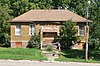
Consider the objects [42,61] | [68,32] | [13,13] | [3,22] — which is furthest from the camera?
[13,13]

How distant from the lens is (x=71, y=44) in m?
43.7

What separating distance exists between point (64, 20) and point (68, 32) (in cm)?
242

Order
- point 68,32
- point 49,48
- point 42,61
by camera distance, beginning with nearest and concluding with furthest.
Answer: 1. point 42,61
2. point 49,48
3. point 68,32

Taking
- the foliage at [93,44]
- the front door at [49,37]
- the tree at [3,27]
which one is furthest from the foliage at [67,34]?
the tree at [3,27]

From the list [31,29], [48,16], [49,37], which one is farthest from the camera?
[48,16]

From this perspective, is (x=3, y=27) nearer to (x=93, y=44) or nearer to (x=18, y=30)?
(x=18, y=30)

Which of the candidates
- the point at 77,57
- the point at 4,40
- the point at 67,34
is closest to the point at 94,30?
the point at 67,34

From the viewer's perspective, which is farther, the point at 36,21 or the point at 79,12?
the point at 79,12

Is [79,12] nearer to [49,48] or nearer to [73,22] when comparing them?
[73,22]

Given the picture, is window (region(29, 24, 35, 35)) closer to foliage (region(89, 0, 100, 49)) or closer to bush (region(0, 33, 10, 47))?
bush (region(0, 33, 10, 47))

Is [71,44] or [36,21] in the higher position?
[36,21]

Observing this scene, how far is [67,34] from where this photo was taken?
140ft

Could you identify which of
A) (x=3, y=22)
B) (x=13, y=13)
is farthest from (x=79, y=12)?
(x=3, y=22)

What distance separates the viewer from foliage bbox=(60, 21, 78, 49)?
140 feet
